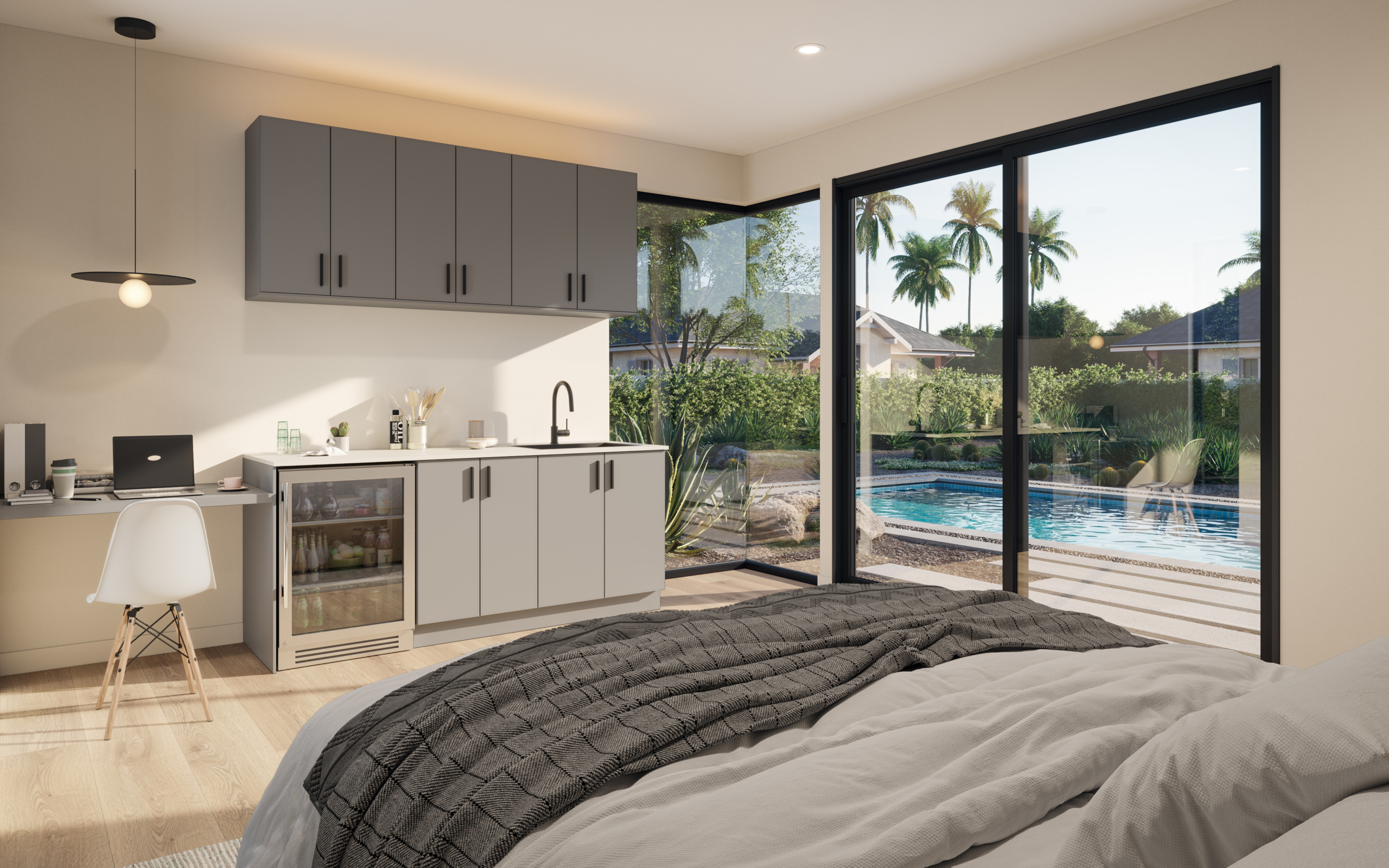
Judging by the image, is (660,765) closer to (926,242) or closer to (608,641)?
(608,641)

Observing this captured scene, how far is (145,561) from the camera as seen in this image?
308cm

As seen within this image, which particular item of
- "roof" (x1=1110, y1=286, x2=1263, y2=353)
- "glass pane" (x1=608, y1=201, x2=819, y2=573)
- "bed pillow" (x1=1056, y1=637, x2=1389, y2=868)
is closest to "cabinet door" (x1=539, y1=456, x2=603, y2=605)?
"glass pane" (x1=608, y1=201, x2=819, y2=573)

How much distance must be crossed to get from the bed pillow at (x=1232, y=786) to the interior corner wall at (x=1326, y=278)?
256cm

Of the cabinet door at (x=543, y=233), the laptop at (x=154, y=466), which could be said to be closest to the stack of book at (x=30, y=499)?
the laptop at (x=154, y=466)

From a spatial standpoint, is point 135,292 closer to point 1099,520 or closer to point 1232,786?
point 1232,786

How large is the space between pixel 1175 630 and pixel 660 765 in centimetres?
309

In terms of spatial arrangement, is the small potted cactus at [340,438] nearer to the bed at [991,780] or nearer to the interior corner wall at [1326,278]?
the bed at [991,780]

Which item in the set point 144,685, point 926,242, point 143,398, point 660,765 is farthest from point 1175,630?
point 143,398

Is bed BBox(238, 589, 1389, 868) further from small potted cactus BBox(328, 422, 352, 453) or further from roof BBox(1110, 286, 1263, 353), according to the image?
small potted cactus BBox(328, 422, 352, 453)

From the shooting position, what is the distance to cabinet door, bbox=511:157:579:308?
452cm

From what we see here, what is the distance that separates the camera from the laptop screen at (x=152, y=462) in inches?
146

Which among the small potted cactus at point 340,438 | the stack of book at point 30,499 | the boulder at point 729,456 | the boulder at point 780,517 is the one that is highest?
the small potted cactus at point 340,438

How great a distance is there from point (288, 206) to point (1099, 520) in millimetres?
3857

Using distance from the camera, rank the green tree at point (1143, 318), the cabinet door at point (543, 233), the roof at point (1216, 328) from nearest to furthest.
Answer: the roof at point (1216, 328) → the green tree at point (1143, 318) → the cabinet door at point (543, 233)
